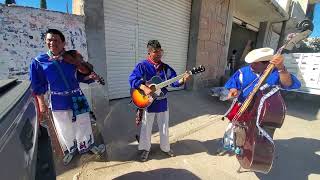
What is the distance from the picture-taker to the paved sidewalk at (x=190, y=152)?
2912 millimetres

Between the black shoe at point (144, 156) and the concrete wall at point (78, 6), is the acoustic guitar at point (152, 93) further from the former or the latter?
the concrete wall at point (78, 6)

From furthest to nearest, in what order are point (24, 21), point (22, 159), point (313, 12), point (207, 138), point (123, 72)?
point (313, 12)
point (123, 72)
point (207, 138)
point (24, 21)
point (22, 159)

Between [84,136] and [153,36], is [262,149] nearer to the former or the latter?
[84,136]

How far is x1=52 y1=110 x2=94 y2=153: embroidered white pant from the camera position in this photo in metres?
2.65

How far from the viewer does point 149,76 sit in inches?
118

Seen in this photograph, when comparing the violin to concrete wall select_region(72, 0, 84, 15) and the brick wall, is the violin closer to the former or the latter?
concrete wall select_region(72, 0, 84, 15)

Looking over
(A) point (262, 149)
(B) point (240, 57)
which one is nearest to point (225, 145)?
(A) point (262, 149)

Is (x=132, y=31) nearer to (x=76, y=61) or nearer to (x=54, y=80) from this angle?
(x=76, y=61)

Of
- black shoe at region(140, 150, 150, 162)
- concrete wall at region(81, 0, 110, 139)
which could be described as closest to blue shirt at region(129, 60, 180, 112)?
black shoe at region(140, 150, 150, 162)

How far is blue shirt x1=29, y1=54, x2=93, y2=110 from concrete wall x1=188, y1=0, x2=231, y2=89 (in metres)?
4.90

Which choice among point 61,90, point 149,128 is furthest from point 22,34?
point 149,128

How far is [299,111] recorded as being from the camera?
647 centimetres

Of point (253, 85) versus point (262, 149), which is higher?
point (253, 85)

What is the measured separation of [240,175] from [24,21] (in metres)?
3.86
